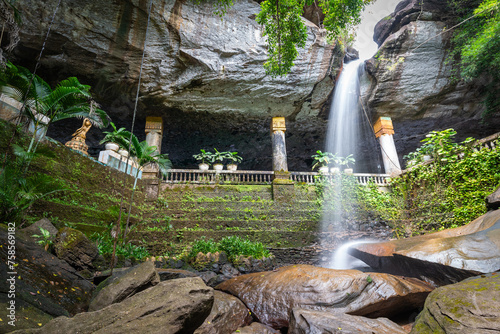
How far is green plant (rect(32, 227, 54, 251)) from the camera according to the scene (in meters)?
3.82

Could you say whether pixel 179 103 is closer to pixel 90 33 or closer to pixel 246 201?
pixel 90 33

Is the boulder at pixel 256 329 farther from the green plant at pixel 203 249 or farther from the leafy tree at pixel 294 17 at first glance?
the leafy tree at pixel 294 17

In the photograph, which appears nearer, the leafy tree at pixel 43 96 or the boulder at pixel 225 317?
the boulder at pixel 225 317

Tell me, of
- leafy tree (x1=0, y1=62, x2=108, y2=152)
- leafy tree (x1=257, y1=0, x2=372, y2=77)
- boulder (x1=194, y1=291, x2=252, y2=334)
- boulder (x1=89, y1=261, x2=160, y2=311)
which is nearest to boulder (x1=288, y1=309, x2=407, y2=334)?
boulder (x1=194, y1=291, x2=252, y2=334)

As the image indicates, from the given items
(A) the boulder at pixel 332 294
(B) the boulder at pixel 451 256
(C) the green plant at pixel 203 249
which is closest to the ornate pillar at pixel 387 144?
(B) the boulder at pixel 451 256

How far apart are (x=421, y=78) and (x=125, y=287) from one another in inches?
499

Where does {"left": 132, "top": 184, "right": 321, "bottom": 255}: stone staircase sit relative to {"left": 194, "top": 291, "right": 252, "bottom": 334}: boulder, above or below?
above

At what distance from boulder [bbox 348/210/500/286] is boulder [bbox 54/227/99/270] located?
4845 mm

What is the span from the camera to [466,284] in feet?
7.82

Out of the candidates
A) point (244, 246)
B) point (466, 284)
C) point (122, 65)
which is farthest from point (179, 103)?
point (466, 284)

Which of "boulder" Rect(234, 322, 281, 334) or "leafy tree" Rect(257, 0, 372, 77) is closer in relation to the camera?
"boulder" Rect(234, 322, 281, 334)

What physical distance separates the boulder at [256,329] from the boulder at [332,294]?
120mm

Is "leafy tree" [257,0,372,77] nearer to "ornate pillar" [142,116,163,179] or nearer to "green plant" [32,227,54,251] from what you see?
"green plant" [32,227,54,251]

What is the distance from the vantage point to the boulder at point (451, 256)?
303 cm
